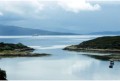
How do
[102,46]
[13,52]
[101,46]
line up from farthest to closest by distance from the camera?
[101,46] → [102,46] → [13,52]

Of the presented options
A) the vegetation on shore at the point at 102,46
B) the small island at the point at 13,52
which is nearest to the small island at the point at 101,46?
the vegetation on shore at the point at 102,46

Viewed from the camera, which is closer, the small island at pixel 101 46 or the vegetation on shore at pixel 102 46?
the small island at pixel 101 46

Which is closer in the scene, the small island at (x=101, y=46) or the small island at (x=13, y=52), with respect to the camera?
the small island at (x=13, y=52)

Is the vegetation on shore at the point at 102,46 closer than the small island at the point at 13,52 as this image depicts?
No

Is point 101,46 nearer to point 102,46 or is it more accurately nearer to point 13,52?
point 102,46

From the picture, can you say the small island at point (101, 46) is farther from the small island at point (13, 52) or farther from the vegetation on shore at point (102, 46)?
the small island at point (13, 52)

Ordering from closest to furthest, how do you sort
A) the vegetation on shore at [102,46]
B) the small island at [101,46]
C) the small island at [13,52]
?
1. the small island at [13,52]
2. the small island at [101,46]
3. the vegetation on shore at [102,46]

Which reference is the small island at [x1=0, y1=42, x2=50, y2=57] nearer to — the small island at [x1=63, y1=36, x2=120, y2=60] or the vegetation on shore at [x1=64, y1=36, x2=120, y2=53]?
the small island at [x1=63, y1=36, x2=120, y2=60]

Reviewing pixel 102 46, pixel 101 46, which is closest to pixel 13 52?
pixel 101 46

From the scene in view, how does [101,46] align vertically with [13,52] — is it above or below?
above

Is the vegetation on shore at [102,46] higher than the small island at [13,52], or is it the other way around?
the vegetation on shore at [102,46]

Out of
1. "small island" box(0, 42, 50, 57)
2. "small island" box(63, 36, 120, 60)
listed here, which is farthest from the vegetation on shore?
"small island" box(0, 42, 50, 57)

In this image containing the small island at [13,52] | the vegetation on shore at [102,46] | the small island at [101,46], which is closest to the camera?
the small island at [13,52]
